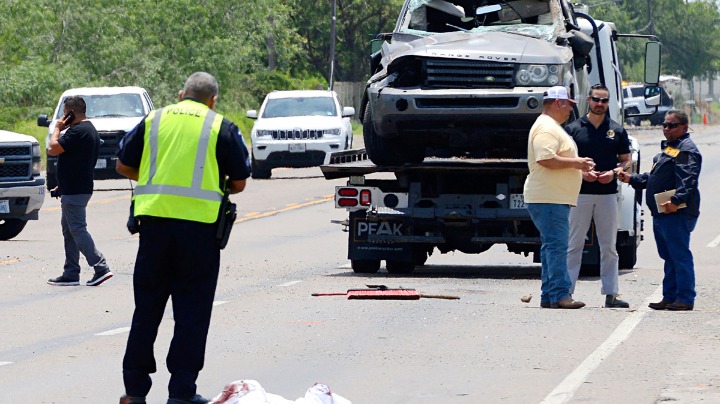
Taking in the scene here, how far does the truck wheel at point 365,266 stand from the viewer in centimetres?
1705

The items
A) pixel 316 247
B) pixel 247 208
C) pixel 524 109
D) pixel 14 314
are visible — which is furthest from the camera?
pixel 247 208

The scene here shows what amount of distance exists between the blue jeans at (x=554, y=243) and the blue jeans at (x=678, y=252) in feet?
2.59

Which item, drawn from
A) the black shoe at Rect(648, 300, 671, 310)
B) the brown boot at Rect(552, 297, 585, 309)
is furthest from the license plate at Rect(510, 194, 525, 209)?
the black shoe at Rect(648, 300, 671, 310)

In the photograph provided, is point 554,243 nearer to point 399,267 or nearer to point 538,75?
point 538,75

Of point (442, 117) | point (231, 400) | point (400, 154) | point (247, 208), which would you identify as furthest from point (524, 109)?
point (247, 208)

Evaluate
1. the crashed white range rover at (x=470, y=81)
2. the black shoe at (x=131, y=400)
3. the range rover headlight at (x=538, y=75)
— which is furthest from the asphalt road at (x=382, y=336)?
the range rover headlight at (x=538, y=75)

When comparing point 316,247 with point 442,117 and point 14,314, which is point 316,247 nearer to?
point 442,117

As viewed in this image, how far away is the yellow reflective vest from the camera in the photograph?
8367 mm

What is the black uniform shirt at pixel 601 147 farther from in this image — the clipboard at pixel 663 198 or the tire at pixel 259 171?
the tire at pixel 259 171

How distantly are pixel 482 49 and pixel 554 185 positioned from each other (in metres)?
3.21

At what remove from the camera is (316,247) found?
20672 millimetres

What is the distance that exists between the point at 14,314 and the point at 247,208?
14091 mm

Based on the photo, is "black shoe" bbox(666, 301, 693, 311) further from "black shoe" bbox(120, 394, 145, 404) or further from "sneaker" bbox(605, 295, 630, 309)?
"black shoe" bbox(120, 394, 145, 404)

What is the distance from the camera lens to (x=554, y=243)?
13.5 meters
